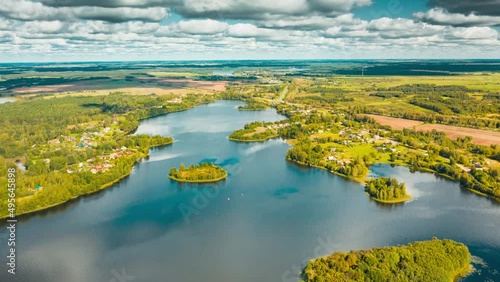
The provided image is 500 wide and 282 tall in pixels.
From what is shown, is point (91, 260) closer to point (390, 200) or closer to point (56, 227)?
point (56, 227)

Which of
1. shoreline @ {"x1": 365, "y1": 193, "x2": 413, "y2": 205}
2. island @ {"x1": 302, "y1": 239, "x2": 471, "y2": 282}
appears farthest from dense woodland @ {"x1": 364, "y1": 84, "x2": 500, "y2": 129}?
island @ {"x1": 302, "y1": 239, "x2": 471, "y2": 282}

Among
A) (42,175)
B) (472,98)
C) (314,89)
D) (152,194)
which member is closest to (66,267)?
(152,194)

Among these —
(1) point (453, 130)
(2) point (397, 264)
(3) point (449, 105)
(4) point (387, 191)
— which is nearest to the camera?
(2) point (397, 264)

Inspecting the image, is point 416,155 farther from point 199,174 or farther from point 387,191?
point 199,174

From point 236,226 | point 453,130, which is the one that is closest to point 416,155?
point 453,130

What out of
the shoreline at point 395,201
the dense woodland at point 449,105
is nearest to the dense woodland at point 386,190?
the shoreline at point 395,201

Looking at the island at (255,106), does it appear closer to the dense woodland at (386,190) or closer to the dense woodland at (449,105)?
the dense woodland at (449,105)
